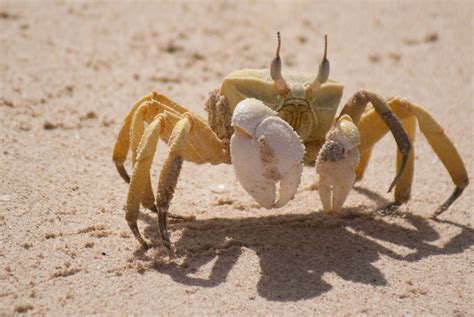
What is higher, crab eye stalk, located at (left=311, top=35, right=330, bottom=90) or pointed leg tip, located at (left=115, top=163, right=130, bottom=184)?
crab eye stalk, located at (left=311, top=35, right=330, bottom=90)

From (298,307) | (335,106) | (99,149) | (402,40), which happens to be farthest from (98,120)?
(402,40)

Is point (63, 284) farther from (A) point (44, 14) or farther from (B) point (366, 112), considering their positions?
(A) point (44, 14)

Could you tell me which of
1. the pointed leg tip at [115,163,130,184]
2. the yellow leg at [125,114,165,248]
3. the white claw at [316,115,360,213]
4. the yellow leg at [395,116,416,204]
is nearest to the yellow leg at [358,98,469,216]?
the yellow leg at [395,116,416,204]

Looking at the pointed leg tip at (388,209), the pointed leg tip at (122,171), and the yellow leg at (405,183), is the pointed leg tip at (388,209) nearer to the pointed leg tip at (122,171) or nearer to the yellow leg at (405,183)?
the yellow leg at (405,183)

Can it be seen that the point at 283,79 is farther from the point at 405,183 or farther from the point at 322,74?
the point at 405,183

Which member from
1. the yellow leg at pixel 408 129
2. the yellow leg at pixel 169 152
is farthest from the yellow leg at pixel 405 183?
the yellow leg at pixel 169 152

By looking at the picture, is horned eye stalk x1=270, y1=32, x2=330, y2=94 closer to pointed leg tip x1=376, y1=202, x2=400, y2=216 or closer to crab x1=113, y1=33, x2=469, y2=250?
crab x1=113, y1=33, x2=469, y2=250
